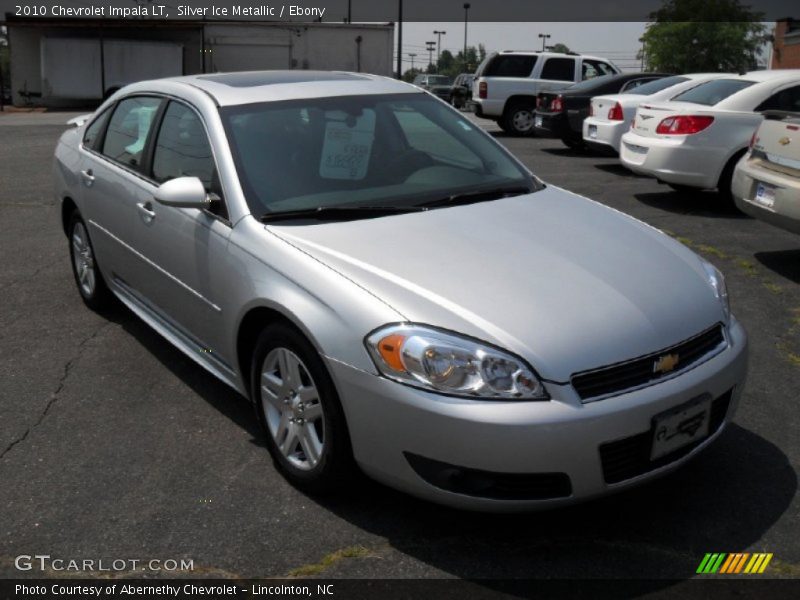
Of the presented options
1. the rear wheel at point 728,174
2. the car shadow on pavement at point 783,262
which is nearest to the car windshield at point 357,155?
the car shadow on pavement at point 783,262

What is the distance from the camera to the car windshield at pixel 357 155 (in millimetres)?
3984

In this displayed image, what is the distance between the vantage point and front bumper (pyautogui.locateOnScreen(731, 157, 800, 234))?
256 inches

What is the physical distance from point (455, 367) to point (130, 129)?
10.1 ft

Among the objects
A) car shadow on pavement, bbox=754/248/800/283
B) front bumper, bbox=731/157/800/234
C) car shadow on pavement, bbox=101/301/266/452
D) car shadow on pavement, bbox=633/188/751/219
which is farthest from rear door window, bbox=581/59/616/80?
car shadow on pavement, bbox=101/301/266/452

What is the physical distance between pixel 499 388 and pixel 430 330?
304mm

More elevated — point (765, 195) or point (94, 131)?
point (94, 131)

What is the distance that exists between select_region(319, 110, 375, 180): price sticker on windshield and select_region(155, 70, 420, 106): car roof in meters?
0.23

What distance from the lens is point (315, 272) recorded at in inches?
132

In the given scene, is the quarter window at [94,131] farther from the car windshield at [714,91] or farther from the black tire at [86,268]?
the car windshield at [714,91]

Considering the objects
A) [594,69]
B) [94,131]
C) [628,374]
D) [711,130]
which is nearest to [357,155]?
[628,374]

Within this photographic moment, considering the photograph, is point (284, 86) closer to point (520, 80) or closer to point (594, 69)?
point (520, 80)

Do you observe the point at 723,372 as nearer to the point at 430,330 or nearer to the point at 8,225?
the point at 430,330

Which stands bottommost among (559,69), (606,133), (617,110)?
(606,133)

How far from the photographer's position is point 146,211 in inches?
181
